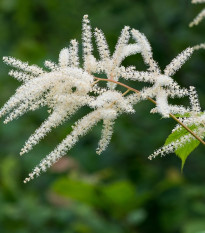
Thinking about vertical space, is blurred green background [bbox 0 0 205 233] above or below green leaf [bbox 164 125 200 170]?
above

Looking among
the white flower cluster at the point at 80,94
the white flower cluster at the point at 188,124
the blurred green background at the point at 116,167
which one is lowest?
the white flower cluster at the point at 188,124

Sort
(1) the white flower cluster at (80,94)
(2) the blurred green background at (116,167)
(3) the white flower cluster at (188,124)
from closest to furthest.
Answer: (1) the white flower cluster at (80,94) → (3) the white flower cluster at (188,124) → (2) the blurred green background at (116,167)

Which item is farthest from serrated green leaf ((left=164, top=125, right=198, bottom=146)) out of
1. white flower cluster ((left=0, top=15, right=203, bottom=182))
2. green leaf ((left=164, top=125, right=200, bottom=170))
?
white flower cluster ((left=0, top=15, right=203, bottom=182))

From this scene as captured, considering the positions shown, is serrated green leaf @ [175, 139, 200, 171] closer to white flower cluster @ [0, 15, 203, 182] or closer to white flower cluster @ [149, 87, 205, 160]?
white flower cluster @ [149, 87, 205, 160]

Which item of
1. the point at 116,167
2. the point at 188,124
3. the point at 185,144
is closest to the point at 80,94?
the point at 188,124

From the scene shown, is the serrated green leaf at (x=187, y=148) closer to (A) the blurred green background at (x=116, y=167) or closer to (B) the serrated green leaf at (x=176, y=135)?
(B) the serrated green leaf at (x=176, y=135)

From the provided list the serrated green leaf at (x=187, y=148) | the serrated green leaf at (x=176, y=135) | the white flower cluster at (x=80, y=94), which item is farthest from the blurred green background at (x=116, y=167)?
the white flower cluster at (x=80, y=94)

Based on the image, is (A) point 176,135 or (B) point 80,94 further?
(A) point 176,135

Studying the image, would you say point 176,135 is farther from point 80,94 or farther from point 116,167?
point 116,167
